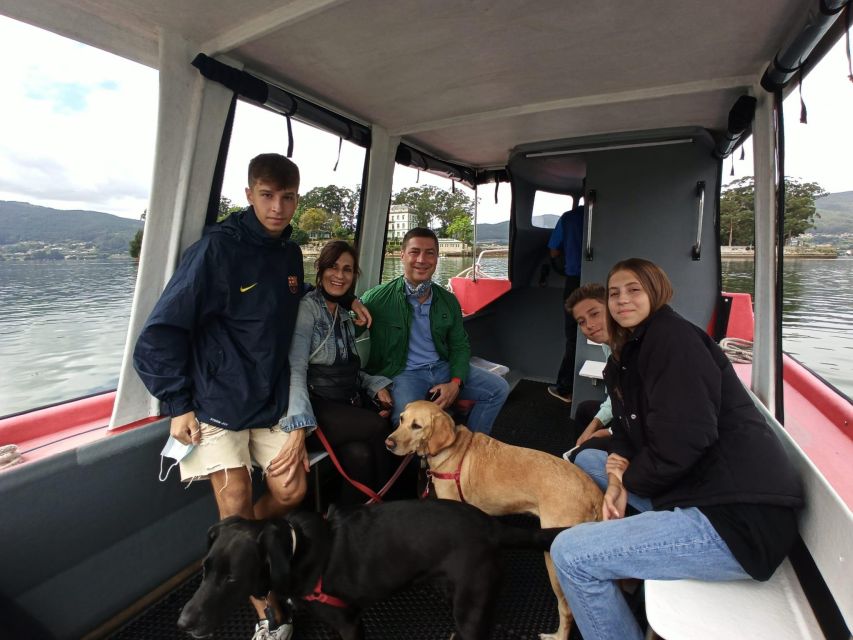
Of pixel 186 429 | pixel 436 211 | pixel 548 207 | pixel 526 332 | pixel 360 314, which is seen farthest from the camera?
pixel 526 332

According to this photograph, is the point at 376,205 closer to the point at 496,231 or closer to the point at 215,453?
the point at 496,231

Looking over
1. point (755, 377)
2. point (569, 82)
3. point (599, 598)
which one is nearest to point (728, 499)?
point (599, 598)

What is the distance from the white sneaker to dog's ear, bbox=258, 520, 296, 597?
1.60ft

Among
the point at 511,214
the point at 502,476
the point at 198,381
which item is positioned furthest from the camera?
the point at 511,214

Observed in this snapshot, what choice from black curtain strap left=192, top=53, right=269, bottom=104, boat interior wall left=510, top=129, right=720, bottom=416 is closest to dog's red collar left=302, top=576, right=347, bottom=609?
black curtain strap left=192, top=53, right=269, bottom=104

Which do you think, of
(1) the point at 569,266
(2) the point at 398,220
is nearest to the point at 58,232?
(2) the point at 398,220

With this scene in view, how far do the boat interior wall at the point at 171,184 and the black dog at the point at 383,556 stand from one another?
0.98m

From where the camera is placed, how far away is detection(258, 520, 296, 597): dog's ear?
1472 millimetres

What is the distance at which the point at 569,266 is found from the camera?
4547 millimetres

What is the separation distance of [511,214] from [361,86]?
298 cm

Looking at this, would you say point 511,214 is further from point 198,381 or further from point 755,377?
point 198,381

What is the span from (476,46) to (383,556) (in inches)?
93.4

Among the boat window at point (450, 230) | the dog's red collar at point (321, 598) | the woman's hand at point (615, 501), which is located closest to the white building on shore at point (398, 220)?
the boat window at point (450, 230)

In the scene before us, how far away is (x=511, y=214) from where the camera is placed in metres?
5.31
